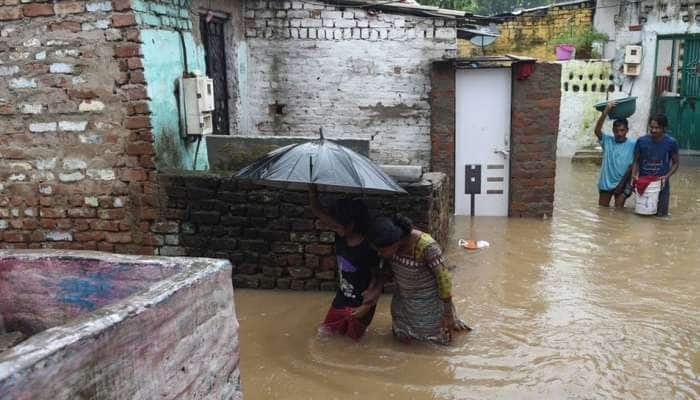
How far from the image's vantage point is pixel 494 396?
360 centimetres

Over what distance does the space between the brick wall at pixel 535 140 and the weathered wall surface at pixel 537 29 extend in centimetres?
647

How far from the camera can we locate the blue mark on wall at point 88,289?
2.60m

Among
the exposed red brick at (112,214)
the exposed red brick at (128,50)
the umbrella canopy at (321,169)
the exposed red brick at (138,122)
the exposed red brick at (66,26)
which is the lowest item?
the exposed red brick at (112,214)

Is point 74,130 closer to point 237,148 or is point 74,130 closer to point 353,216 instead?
point 237,148

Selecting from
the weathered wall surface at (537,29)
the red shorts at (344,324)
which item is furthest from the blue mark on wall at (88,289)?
the weathered wall surface at (537,29)

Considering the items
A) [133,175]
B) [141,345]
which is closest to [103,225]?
[133,175]

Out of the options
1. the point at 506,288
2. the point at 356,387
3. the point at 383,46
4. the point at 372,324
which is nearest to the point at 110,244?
the point at 372,324

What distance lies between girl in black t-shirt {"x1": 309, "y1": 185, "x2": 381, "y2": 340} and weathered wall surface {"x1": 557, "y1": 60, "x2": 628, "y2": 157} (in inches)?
356

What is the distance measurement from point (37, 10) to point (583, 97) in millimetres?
10340

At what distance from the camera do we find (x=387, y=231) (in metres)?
3.78

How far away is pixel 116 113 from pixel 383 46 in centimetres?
361

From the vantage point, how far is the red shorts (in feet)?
13.9

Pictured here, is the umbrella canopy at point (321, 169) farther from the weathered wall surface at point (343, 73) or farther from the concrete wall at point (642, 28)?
the concrete wall at point (642, 28)

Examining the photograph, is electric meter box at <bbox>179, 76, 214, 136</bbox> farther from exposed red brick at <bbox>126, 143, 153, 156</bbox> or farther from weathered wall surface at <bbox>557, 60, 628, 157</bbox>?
weathered wall surface at <bbox>557, 60, 628, 157</bbox>
